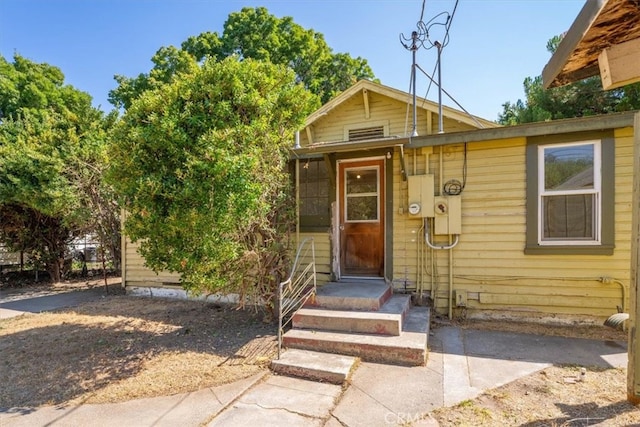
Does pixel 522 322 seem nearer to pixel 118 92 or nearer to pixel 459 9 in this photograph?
pixel 459 9

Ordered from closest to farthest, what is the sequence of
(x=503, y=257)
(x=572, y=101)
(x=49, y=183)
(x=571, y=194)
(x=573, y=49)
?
1. (x=573, y=49)
2. (x=571, y=194)
3. (x=503, y=257)
4. (x=49, y=183)
5. (x=572, y=101)

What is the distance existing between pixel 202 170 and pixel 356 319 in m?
2.66

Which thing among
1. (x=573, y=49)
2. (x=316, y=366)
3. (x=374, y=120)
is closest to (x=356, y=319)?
(x=316, y=366)

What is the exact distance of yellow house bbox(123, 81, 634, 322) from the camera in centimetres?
452

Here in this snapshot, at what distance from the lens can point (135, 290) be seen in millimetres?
7891

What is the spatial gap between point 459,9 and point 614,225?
158 inches

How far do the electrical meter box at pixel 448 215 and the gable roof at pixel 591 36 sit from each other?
2692 millimetres

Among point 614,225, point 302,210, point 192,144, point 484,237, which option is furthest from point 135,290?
point 614,225

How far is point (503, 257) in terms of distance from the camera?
4969mm

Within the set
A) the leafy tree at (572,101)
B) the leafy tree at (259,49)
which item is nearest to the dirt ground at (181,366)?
the leafy tree at (572,101)

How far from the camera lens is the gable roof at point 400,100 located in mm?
7102

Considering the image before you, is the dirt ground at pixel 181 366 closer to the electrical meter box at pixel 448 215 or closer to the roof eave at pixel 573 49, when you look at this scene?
the electrical meter box at pixel 448 215

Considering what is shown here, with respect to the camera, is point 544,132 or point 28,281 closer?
point 544,132

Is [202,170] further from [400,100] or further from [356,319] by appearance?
[400,100]
